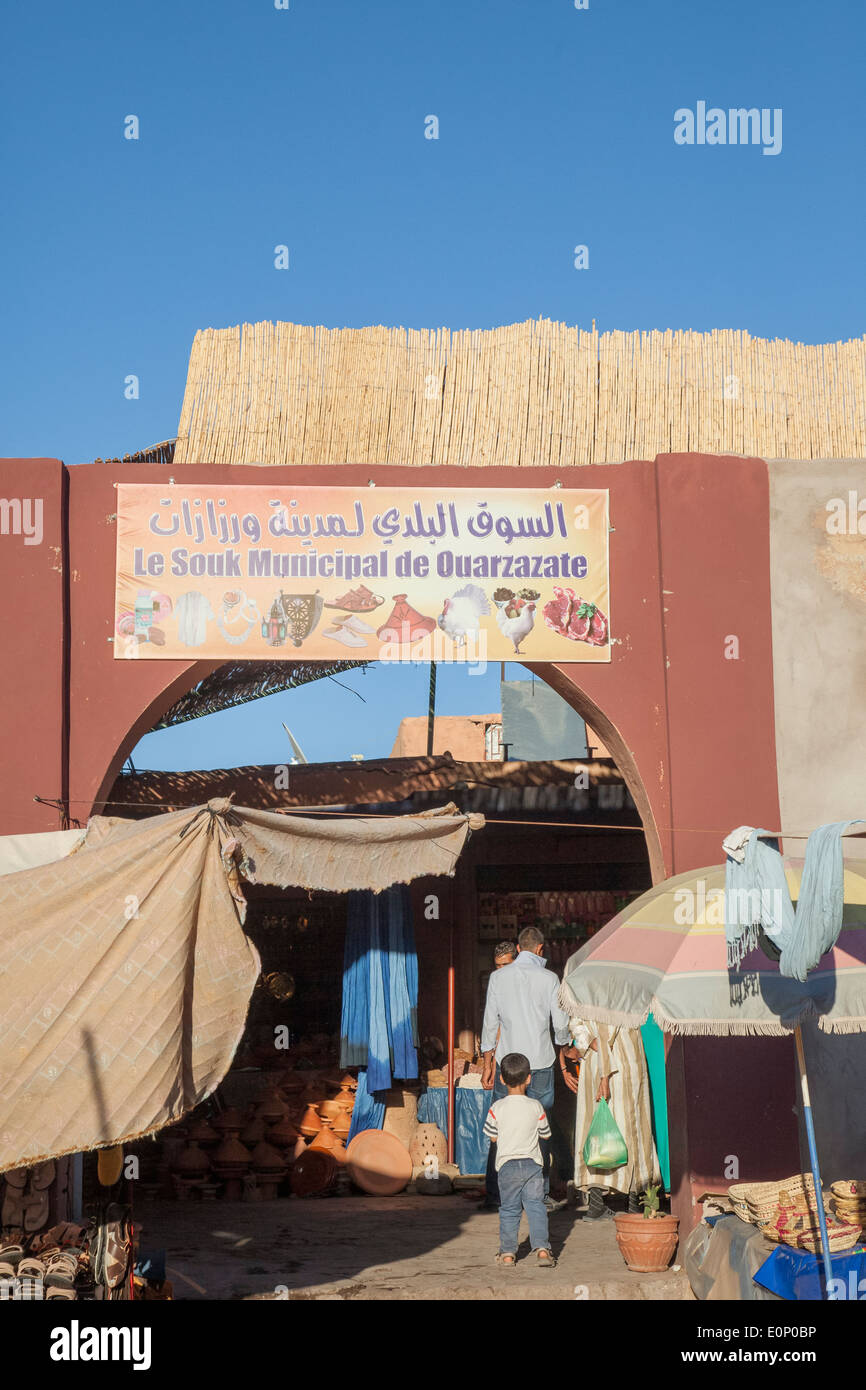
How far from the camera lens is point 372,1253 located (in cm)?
825

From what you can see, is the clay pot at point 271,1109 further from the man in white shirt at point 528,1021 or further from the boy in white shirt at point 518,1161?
the boy in white shirt at point 518,1161

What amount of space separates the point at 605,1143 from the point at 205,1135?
3.68 m

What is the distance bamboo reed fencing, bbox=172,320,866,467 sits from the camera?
29.8 ft

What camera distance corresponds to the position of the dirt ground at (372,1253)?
730 cm

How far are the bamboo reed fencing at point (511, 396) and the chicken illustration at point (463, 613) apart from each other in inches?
36.1

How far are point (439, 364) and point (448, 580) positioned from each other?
A: 1.59 metres

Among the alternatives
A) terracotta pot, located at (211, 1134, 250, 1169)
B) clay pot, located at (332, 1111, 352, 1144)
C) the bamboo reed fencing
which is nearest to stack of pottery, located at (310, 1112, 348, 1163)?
clay pot, located at (332, 1111, 352, 1144)

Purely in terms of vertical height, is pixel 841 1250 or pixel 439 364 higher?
pixel 439 364

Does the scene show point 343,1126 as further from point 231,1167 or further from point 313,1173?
point 231,1167

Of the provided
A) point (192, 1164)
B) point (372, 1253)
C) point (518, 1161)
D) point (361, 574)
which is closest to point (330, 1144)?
point (192, 1164)

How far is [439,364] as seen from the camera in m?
9.34

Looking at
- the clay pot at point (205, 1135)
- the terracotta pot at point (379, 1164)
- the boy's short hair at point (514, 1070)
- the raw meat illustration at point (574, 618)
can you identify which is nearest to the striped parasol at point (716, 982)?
the boy's short hair at point (514, 1070)
